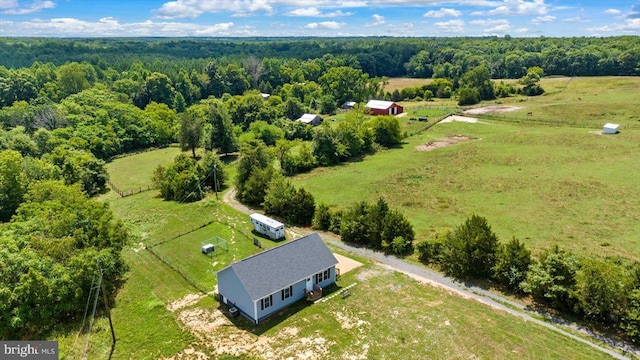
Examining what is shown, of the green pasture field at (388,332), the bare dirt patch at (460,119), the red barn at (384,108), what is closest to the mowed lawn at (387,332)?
the green pasture field at (388,332)

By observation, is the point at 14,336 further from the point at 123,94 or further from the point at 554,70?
the point at 554,70

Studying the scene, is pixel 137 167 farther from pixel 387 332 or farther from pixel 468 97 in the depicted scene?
pixel 468 97

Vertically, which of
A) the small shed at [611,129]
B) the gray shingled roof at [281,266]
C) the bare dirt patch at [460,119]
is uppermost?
the small shed at [611,129]

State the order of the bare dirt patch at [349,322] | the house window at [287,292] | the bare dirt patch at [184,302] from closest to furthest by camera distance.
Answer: the bare dirt patch at [349,322] → the house window at [287,292] → the bare dirt patch at [184,302]

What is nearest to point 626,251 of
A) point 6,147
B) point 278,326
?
point 278,326

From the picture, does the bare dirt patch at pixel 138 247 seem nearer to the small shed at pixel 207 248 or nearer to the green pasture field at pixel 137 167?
the small shed at pixel 207 248

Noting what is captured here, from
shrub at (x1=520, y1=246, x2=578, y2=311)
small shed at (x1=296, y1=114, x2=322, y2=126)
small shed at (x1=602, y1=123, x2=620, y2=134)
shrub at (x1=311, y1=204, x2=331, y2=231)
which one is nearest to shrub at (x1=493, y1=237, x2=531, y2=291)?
shrub at (x1=520, y1=246, x2=578, y2=311)
